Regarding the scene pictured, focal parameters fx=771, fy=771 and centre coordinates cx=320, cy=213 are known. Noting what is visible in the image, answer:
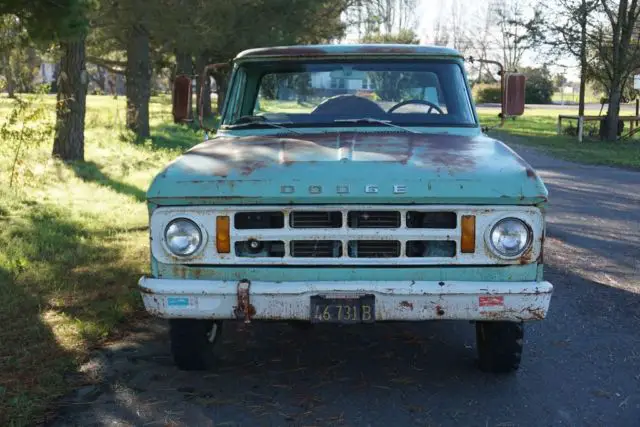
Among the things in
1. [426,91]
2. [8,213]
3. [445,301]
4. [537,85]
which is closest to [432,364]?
[445,301]

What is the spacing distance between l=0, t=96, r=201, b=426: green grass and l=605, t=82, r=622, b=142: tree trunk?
53.8ft

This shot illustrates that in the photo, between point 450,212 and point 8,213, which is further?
point 8,213

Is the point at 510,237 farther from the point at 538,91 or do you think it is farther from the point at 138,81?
the point at 538,91

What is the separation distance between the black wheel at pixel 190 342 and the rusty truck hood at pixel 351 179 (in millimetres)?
784

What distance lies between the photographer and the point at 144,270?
698cm

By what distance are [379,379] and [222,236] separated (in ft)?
4.21

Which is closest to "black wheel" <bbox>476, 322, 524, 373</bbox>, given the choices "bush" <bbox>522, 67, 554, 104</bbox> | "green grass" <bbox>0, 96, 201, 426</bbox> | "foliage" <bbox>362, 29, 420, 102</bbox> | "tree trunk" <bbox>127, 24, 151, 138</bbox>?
"foliage" <bbox>362, 29, 420, 102</bbox>

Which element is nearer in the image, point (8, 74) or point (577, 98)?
point (8, 74)

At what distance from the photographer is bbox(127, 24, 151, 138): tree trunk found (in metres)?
20.4

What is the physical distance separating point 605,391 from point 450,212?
1.38 metres

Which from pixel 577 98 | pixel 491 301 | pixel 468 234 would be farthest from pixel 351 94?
pixel 577 98

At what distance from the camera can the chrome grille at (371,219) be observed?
3.85 m

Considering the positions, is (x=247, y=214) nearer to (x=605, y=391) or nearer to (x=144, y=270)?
(x=605, y=391)

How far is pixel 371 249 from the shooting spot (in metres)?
3.92
